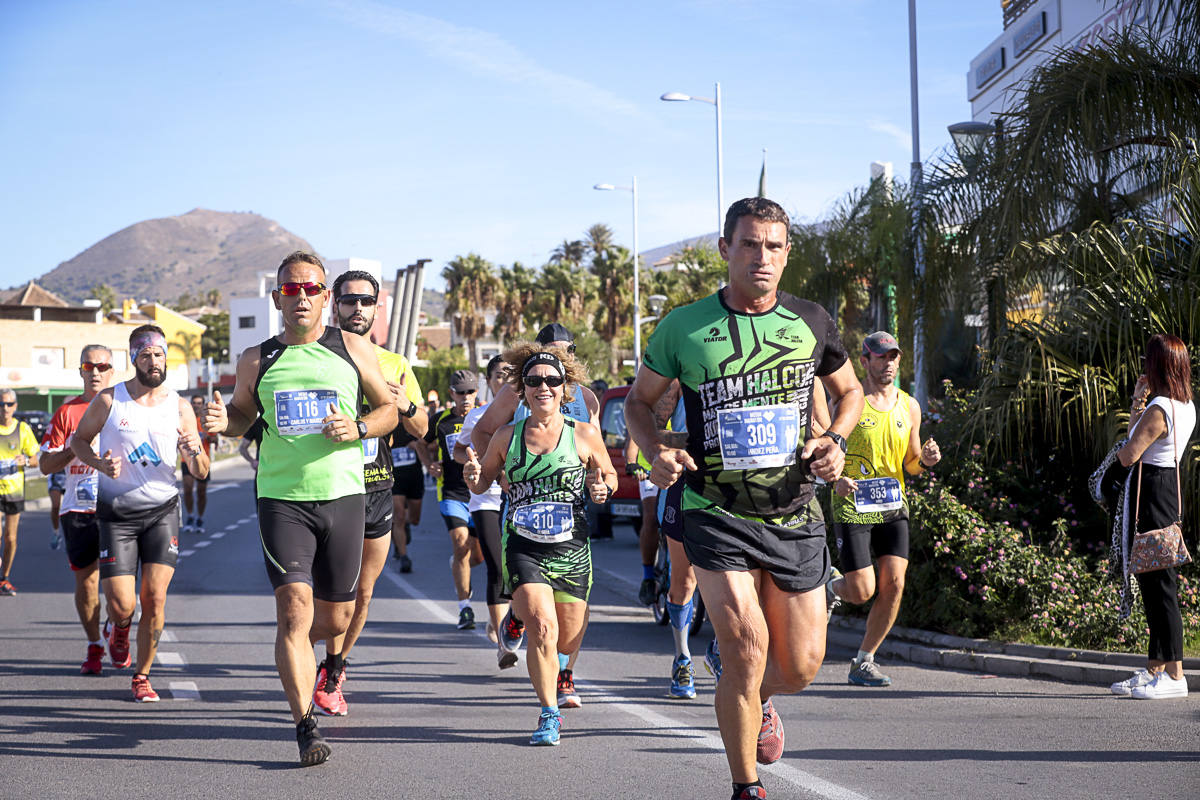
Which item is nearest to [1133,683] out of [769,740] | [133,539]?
[769,740]

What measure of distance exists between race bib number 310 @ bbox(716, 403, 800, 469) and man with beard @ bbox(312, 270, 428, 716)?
2.52 m

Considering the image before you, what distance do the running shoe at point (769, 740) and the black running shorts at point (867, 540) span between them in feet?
9.13

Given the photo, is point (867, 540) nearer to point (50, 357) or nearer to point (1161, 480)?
point (1161, 480)

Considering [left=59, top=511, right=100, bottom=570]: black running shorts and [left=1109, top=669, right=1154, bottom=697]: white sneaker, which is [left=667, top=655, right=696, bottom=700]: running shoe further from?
[left=59, top=511, right=100, bottom=570]: black running shorts

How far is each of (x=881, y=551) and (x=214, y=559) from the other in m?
10.8

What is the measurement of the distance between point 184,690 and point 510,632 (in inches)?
76.7

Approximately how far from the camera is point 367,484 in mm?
7285

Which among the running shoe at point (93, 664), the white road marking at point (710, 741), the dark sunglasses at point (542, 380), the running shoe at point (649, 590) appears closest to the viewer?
the white road marking at point (710, 741)

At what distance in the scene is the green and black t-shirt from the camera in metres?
4.64

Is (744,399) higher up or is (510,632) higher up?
(744,399)

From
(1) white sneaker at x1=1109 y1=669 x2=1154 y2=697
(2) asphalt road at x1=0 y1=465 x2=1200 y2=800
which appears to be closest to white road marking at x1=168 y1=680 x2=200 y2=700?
(2) asphalt road at x1=0 y1=465 x2=1200 y2=800

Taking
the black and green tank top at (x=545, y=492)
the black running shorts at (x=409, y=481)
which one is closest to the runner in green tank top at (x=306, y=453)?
the black and green tank top at (x=545, y=492)

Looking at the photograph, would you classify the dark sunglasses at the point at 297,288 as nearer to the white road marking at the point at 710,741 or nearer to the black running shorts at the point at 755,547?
the black running shorts at the point at 755,547

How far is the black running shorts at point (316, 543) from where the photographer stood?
5.80 m
